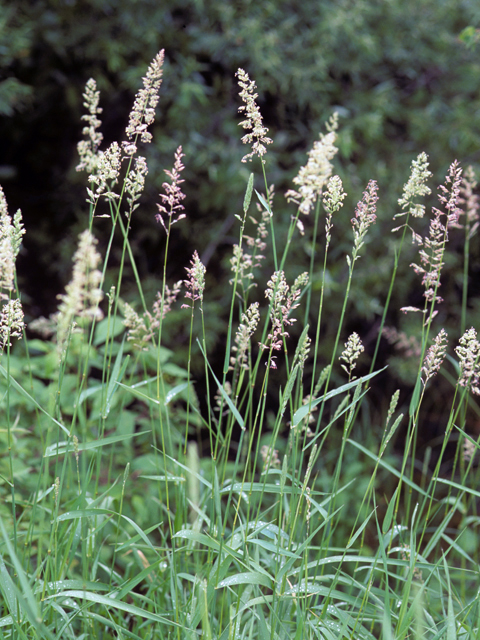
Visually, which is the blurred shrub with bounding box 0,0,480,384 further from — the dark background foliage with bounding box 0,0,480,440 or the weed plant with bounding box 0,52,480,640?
the weed plant with bounding box 0,52,480,640

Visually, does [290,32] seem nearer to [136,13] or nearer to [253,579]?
[136,13]

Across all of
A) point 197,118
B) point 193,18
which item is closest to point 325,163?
point 197,118

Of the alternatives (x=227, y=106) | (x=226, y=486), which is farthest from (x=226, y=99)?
(x=226, y=486)

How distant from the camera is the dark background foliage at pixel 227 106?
2.79 metres

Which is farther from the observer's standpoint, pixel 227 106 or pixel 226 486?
pixel 227 106

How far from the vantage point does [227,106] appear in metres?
3.01

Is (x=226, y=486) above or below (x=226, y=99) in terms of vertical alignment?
below

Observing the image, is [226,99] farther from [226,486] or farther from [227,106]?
[226,486]

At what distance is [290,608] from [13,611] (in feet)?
2.12

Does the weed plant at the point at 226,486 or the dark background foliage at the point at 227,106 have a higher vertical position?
the dark background foliage at the point at 227,106

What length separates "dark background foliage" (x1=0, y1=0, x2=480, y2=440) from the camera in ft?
9.15

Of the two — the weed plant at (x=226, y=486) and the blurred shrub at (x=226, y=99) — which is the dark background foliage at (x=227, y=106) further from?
the weed plant at (x=226, y=486)

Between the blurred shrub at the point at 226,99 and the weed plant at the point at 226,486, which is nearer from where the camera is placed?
the weed plant at the point at 226,486

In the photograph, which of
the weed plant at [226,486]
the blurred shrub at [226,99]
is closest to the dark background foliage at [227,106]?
the blurred shrub at [226,99]
